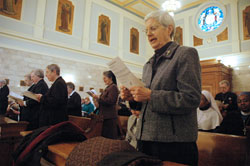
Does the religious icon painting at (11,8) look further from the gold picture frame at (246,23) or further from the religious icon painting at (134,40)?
the gold picture frame at (246,23)

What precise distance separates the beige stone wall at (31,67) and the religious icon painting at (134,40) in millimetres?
3546

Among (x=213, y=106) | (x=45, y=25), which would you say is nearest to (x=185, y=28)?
(x=45, y=25)

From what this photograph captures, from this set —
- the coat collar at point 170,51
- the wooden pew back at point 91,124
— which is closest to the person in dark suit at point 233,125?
the wooden pew back at point 91,124

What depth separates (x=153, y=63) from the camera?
4.67ft

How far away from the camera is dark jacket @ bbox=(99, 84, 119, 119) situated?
11.4 feet

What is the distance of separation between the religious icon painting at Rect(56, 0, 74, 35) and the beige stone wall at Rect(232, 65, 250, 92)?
862 cm

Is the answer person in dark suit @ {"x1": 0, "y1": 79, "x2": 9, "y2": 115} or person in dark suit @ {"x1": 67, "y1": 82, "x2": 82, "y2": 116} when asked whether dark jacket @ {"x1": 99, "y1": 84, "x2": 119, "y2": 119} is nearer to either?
person in dark suit @ {"x1": 67, "y1": 82, "x2": 82, "y2": 116}

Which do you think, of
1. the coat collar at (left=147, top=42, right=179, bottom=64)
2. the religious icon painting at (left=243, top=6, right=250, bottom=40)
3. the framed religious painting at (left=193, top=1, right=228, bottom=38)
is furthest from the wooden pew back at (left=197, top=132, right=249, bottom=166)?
the framed religious painting at (left=193, top=1, right=228, bottom=38)

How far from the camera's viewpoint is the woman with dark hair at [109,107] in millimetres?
3486

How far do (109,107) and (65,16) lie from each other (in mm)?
7157

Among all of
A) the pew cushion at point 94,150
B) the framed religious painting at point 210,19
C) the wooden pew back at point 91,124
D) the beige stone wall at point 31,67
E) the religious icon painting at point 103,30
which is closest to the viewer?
the pew cushion at point 94,150

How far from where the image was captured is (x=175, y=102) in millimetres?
1099

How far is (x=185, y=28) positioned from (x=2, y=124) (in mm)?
11368

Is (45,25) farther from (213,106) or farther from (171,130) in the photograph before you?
(171,130)
